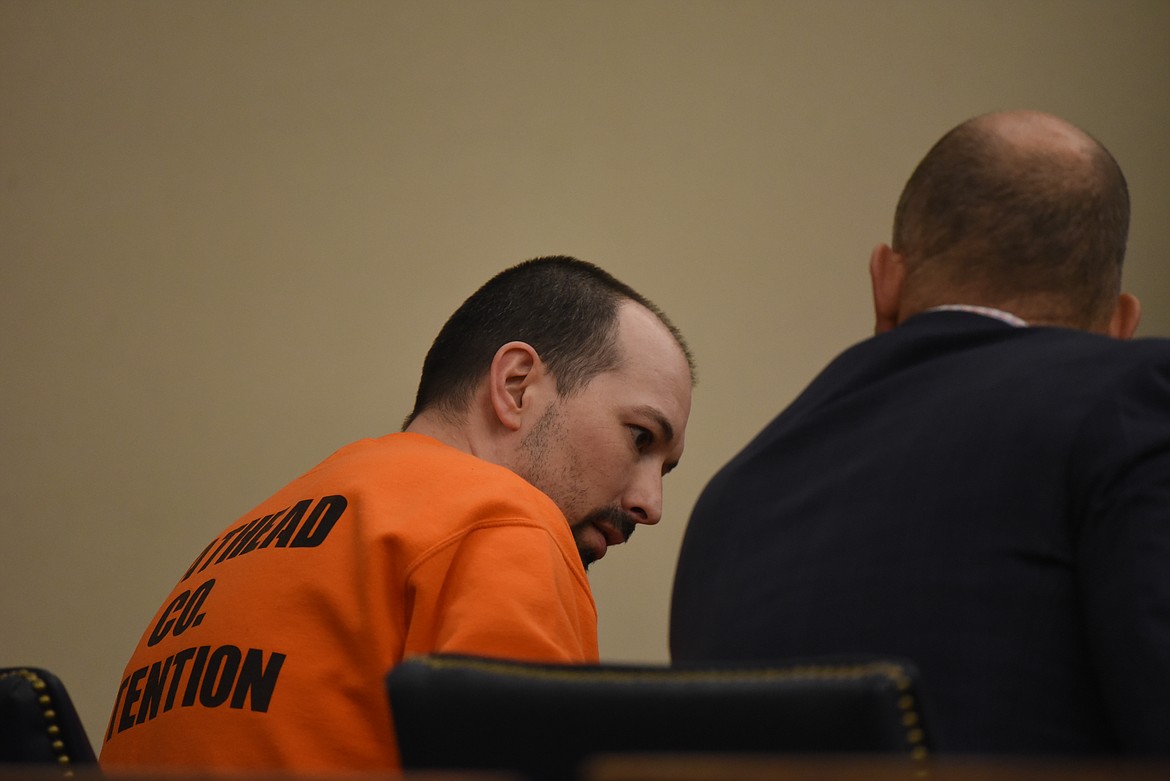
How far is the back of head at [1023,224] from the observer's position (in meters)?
1.10

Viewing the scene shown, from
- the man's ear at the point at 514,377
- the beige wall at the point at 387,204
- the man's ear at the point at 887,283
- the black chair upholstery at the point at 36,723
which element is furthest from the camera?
the beige wall at the point at 387,204

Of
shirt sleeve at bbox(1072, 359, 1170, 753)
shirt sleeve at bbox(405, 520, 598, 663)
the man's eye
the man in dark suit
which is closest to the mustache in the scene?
the man's eye

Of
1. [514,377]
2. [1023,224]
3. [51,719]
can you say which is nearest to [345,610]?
[51,719]

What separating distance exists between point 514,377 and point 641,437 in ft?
0.62

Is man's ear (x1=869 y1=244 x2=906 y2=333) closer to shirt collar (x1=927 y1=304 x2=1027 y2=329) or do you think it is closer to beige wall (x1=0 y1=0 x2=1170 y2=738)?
shirt collar (x1=927 y1=304 x2=1027 y2=329)

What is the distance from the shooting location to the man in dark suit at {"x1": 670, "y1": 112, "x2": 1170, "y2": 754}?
786mm

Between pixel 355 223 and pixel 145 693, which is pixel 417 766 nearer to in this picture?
pixel 145 693

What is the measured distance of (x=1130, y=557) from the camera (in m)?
0.76

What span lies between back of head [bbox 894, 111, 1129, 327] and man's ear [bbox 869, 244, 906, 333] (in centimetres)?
2

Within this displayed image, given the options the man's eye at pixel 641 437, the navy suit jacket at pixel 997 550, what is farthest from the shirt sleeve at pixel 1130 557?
the man's eye at pixel 641 437

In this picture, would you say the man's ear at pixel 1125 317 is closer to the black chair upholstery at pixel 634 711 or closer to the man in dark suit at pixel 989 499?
the man in dark suit at pixel 989 499

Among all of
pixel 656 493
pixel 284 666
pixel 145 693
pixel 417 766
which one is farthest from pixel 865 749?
pixel 656 493

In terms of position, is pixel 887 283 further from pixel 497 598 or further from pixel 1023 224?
pixel 497 598

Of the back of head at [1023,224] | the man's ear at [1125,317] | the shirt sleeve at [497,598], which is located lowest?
the shirt sleeve at [497,598]
